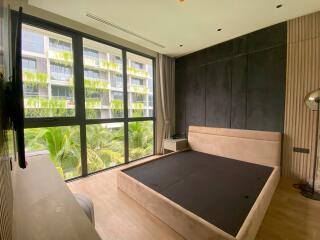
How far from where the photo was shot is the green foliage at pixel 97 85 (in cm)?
296

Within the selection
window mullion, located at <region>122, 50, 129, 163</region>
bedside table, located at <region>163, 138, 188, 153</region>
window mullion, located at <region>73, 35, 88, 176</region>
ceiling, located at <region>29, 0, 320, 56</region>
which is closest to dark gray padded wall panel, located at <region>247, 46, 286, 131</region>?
ceiling, located at <region>29, 0, 320, 56</region>

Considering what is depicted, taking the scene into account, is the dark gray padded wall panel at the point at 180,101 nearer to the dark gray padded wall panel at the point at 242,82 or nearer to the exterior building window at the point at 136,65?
the dark gray padded wall panel at the point at 242,82

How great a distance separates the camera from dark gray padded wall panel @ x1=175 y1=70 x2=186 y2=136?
4.29 metres

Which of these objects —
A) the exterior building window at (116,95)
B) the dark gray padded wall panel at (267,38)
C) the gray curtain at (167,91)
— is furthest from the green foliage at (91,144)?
the dark gray padded wall panel at (267,38)

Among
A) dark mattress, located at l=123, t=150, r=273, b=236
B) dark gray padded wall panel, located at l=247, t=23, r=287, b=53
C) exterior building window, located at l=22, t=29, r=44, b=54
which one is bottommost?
dark mattress, located at l=123, t=150, r=273, b=236

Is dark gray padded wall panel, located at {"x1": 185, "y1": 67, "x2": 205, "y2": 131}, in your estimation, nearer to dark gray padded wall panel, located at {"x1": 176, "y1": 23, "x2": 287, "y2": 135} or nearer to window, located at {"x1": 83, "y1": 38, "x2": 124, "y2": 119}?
dark gray padded wall panel, located at {"x1": 176, "y1": 23, "x2": 287, "y2": 135}

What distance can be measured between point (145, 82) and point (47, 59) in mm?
2117

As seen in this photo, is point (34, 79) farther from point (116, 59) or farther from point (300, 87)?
point (300, 87)

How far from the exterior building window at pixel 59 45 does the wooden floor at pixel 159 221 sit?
93.0 inches

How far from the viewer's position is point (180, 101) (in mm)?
4406

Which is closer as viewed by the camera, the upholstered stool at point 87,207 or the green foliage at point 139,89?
the upholstered stool at point 87,207

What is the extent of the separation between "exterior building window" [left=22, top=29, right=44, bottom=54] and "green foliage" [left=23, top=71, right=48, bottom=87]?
0.35 meters

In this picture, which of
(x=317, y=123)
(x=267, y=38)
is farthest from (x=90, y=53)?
(x=317, y=123)

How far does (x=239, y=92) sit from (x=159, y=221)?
111 inches
